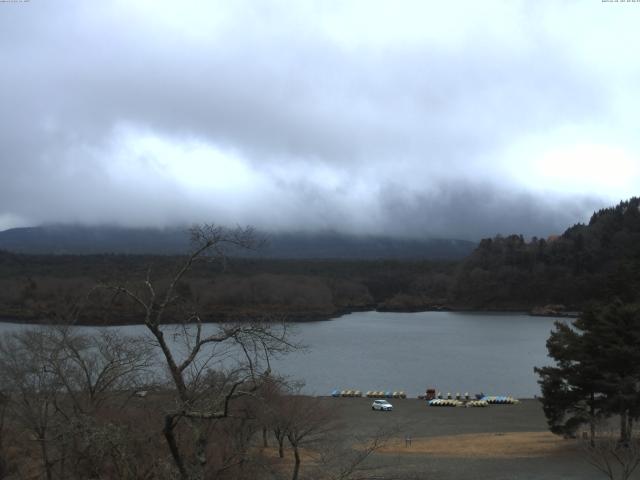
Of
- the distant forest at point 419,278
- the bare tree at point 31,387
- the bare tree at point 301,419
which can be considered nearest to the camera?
the bare tree at point 31,387

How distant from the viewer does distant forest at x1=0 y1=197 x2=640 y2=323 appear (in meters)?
116

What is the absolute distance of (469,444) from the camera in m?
27.8

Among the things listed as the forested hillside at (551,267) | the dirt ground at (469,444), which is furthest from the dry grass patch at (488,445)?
the forested hillside at (551,267)

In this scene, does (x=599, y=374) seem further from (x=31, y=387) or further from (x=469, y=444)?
(x=31, y=387)

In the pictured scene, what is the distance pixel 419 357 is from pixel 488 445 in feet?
128

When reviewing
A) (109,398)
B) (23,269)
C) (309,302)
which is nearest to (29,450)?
(109,398)

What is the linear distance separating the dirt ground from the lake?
627 centimetres

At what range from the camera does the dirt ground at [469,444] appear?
20281 mm

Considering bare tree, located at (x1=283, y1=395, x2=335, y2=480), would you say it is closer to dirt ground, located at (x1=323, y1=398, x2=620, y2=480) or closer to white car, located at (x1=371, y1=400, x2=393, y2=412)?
dirt ground, located at (x1=323, y1=398, x2=620, y2=480)

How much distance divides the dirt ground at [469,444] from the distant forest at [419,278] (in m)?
68.5

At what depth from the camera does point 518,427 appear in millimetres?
34219

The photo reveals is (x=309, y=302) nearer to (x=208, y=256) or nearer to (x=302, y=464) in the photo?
(x=302, y=464)

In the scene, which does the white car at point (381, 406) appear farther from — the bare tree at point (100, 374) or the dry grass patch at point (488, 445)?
the bare tree at point (100, 374)

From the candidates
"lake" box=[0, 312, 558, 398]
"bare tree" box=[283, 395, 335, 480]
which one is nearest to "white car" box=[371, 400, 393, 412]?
"lake" box=[0, 312, 558, 398]
